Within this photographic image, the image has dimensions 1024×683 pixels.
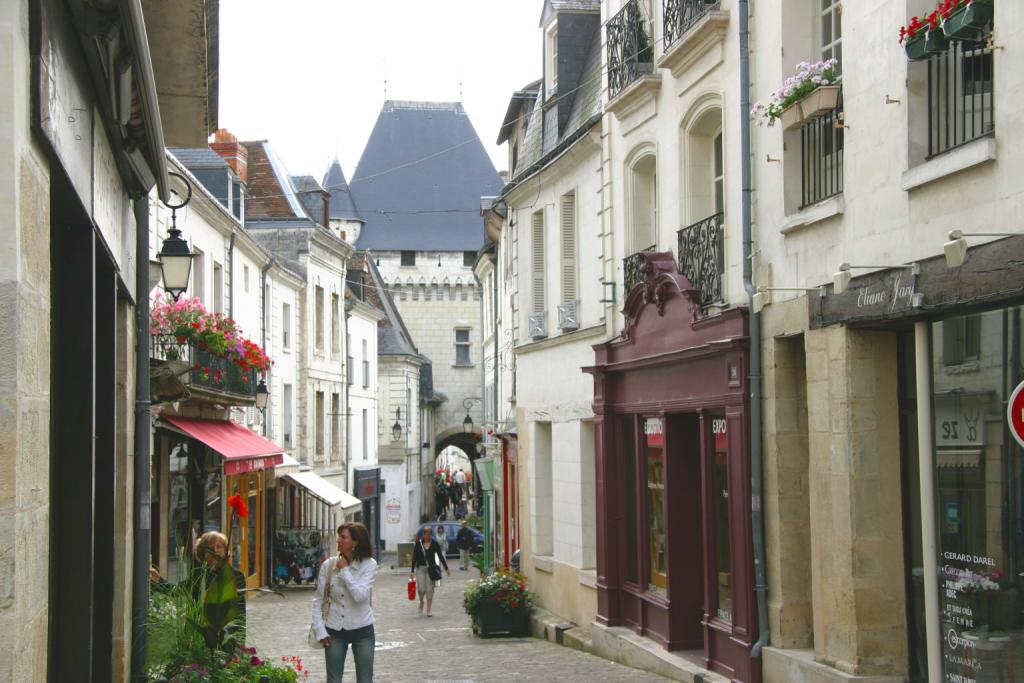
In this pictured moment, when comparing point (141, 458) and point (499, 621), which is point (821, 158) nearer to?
point (141, 458)

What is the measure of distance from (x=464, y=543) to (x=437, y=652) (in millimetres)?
23987

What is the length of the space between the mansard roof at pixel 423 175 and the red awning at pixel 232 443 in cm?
4170

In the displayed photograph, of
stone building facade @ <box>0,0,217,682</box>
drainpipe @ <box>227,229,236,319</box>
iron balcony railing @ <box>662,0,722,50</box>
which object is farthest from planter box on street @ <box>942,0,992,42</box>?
drainpipe @ <box>227,229,236,319</box>

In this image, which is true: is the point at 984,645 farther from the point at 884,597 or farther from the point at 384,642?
the point at 384,642

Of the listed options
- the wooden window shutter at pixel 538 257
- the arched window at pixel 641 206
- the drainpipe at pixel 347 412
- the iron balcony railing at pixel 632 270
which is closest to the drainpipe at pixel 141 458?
the iron balcony railing at pixel 632 270

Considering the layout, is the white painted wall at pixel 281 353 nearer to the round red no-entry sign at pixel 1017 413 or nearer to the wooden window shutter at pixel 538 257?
the wooden window shutter at pixel 538 257

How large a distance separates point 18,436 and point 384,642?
583 inches

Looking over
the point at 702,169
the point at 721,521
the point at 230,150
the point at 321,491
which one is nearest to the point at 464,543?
the point at 321,491

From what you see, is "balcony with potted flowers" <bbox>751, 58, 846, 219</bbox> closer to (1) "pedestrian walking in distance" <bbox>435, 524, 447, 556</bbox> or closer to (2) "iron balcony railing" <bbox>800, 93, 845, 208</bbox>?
(2) "iron balcony railing" <bbox>800, 93, 845, 208</bbox>

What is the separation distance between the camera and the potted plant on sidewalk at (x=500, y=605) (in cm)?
1822

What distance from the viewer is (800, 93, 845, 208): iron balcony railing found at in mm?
10297

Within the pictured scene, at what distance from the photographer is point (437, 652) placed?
1612 cm

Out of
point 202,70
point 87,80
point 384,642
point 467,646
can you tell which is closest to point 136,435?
point 202,70

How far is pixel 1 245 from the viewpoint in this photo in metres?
3.95
